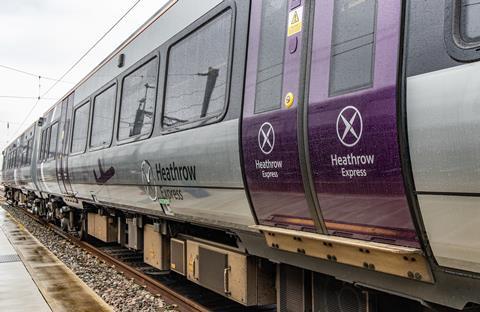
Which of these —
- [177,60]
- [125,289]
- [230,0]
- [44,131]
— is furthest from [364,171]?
[44,131]

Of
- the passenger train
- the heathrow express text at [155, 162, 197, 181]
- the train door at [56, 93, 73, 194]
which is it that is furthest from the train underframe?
the train door at [56, 93, 73, 194]

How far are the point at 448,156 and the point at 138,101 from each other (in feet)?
15.4

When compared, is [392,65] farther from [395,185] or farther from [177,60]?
[177,60]

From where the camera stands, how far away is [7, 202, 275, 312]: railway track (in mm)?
5848

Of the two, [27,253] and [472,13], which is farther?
[27,253]

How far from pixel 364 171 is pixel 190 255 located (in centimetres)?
312

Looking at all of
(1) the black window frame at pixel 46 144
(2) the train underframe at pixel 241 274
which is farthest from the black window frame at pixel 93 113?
(1) the black window frame at pixel 46 144

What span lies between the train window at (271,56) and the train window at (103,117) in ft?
13.9

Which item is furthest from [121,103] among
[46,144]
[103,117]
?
[46,144]

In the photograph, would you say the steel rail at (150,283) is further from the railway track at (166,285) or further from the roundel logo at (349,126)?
the roundel logo at (349,126)

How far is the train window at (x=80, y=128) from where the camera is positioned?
30.3 ft

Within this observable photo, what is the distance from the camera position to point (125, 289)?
681 cm

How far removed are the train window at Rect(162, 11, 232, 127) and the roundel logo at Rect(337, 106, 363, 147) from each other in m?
1.49

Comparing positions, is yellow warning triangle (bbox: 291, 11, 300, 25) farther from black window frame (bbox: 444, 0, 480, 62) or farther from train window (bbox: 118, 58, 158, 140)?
train window (bbox: 118, 58, 158, 140)
